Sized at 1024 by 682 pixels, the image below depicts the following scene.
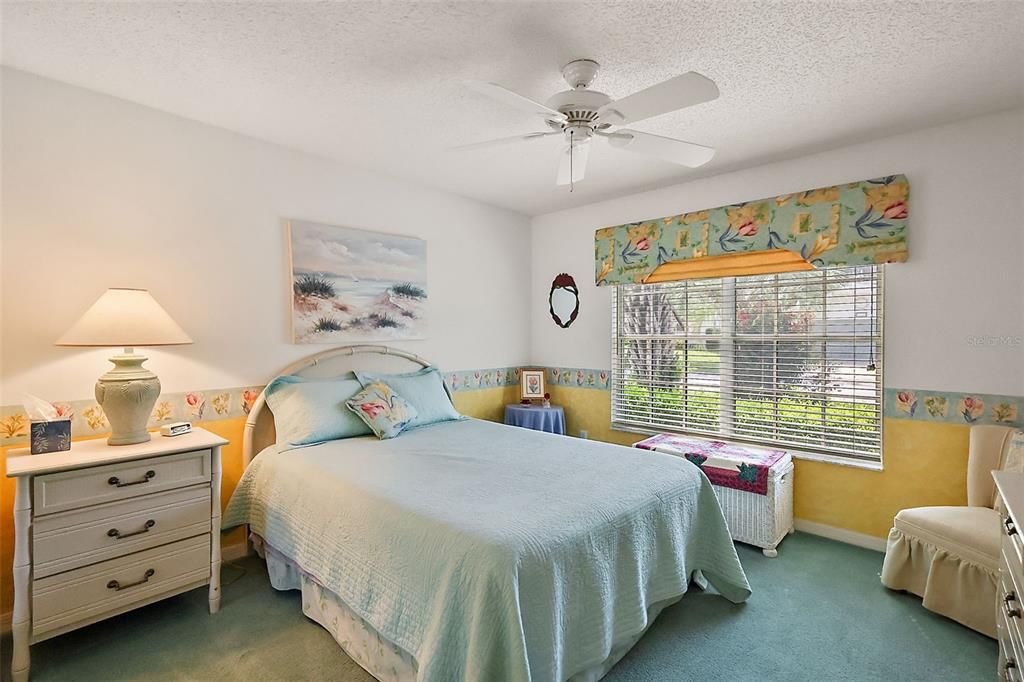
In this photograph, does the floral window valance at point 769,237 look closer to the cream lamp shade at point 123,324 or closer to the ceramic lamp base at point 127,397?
the cream lamp shade at point 123,324

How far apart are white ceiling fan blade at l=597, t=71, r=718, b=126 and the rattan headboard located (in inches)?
88.7

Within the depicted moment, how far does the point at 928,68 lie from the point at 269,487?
11.9ft

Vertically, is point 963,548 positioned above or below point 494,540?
below

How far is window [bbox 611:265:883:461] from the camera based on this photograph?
3.09 m

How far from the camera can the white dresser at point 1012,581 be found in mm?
1354

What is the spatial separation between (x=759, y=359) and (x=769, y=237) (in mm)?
847

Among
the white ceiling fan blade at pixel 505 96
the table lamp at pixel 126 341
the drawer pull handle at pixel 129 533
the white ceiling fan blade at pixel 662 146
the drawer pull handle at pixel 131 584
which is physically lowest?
the drawer pull handle at pixel 131 584

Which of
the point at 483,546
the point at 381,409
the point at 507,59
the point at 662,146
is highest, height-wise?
the point at 507,59

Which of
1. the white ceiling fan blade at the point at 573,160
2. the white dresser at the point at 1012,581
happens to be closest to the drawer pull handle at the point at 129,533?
the white ceiling fan blade at the point at 573,160

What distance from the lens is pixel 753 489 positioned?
3.01m

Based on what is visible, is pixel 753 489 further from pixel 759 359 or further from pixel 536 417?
pixel 536 417

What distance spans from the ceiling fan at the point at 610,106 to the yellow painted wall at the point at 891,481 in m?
2.10

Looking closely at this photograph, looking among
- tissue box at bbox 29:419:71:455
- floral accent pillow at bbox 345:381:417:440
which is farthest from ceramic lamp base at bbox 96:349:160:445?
floral accent pillow at bbox 345:381:417:440

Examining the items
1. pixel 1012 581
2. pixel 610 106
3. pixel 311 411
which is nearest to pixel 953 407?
pixel 1012 581
